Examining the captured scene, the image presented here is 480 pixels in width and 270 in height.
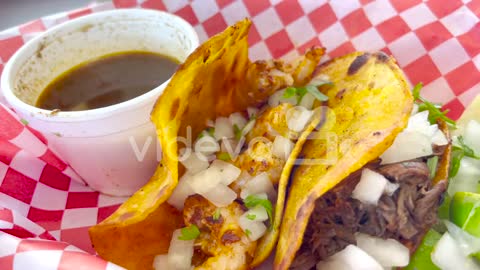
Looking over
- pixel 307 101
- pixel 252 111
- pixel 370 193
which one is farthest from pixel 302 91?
pixel 370 193

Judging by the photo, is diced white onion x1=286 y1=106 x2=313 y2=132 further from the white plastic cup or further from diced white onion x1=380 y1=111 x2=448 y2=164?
the white plastic cup

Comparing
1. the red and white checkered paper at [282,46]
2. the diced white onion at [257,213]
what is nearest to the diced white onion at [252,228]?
the diced white onion at [257,213]

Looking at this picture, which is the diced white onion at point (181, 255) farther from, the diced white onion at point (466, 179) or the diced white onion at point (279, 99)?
the diced white onion at point (466, 179)

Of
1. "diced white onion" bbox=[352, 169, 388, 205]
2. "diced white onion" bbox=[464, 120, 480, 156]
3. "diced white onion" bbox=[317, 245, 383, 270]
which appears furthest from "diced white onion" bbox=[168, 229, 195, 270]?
"diced white onion" bbox=[464, 120, 480, 156]

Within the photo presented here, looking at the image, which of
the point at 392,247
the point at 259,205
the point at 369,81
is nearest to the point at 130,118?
the point at 259,205

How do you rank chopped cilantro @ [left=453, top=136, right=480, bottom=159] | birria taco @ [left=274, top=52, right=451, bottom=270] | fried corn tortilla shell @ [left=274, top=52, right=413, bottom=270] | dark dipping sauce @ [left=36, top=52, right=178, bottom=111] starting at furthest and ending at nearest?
dark dipping sauce @ [left=36, top=52, right=178, bottom=111]
chopped cilantro @ [left=453, top=136, right=480, bottom=159]
birria taco @ [left=274, top=52, right=451, bottom=270]
fried corn tortilla shell @ [left=274, top=52, right=413, bottom=270]

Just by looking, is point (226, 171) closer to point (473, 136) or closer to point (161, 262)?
point (161, 262)
